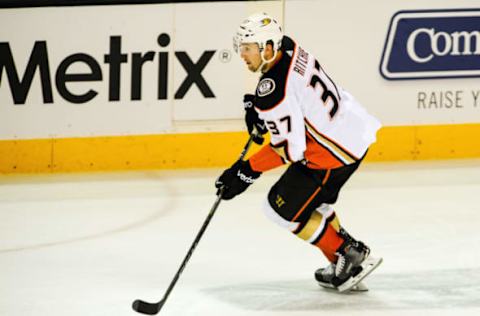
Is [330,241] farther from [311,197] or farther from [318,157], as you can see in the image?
[318,157]

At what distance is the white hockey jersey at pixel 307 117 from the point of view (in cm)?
482

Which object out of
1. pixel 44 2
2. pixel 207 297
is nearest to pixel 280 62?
pixel 207 297

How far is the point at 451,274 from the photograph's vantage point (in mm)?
5500

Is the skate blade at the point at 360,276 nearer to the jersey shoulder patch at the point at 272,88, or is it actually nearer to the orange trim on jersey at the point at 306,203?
the orange trim on jersey at the point at 306,203

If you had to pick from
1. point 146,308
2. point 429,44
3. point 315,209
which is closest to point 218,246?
point 315,209

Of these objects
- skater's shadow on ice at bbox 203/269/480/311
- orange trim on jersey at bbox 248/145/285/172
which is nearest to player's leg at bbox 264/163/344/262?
Answer: orange trim on jersey at bbox 248/145/285/172

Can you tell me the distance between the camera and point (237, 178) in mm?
4992

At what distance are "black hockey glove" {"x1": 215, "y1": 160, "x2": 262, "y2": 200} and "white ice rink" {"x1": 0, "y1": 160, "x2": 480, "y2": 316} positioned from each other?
455mm

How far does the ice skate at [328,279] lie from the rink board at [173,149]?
7.73 ft

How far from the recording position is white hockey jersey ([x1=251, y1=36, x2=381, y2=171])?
15.8ft

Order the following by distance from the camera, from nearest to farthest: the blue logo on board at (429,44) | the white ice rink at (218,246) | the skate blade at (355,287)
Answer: the white ice rink at (218,246)
the skate blade at (355,287)
the blue logo on board at (429,44)

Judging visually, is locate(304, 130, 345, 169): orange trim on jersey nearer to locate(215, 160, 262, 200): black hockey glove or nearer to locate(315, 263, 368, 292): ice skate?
locate(215, 160, 262, 200): black hockey glove

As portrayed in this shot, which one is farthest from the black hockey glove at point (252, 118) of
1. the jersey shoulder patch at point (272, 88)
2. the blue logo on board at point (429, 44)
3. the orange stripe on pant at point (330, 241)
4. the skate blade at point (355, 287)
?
the blue logo on board at point (429, 44)

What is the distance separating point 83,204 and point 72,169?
0.70 m
